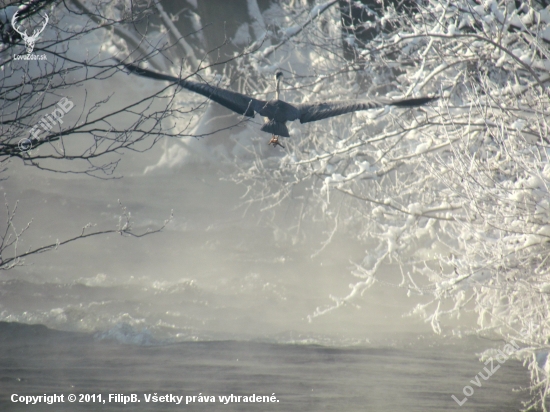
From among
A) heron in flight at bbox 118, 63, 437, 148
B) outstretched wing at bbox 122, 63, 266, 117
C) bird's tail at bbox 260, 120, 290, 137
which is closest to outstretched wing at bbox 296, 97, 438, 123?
heron in flight at bbox 118, 63, 437, 148

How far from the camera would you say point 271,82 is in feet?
29.0

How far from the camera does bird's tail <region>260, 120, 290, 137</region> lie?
3148 millimetres

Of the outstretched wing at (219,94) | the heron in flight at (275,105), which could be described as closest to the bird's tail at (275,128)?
the heron in flight at (275,105)

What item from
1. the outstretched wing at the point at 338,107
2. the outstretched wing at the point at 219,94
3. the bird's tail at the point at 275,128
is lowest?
the bird's tail at the point at 275,128

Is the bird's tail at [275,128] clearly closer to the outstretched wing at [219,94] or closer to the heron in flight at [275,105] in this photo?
the heron in flight at [275,105]

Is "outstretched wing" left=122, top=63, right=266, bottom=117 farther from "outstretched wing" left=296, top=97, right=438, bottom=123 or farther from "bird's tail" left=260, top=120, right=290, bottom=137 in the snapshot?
"outstretched wing" left=296, top=97, right=438, bottom=123

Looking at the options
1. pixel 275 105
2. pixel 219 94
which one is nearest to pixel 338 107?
pixel 275 105

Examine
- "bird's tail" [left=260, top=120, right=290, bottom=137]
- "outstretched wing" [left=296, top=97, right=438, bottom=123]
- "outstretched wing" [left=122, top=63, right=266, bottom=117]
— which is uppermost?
"outstretched wing" [left=122, top=63, right=266, bottom=117]

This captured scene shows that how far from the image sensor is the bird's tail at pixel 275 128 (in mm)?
3148

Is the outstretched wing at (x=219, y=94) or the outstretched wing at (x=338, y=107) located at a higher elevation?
the outstretched wing at (x=219, y=94)

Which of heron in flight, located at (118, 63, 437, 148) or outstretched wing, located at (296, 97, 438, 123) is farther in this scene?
outstretched wing, located at (296, 97, 438, 123)

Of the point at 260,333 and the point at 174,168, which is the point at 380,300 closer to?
the point at 260,333

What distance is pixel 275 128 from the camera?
3186 millimetres

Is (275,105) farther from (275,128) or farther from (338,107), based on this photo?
(338,107)
